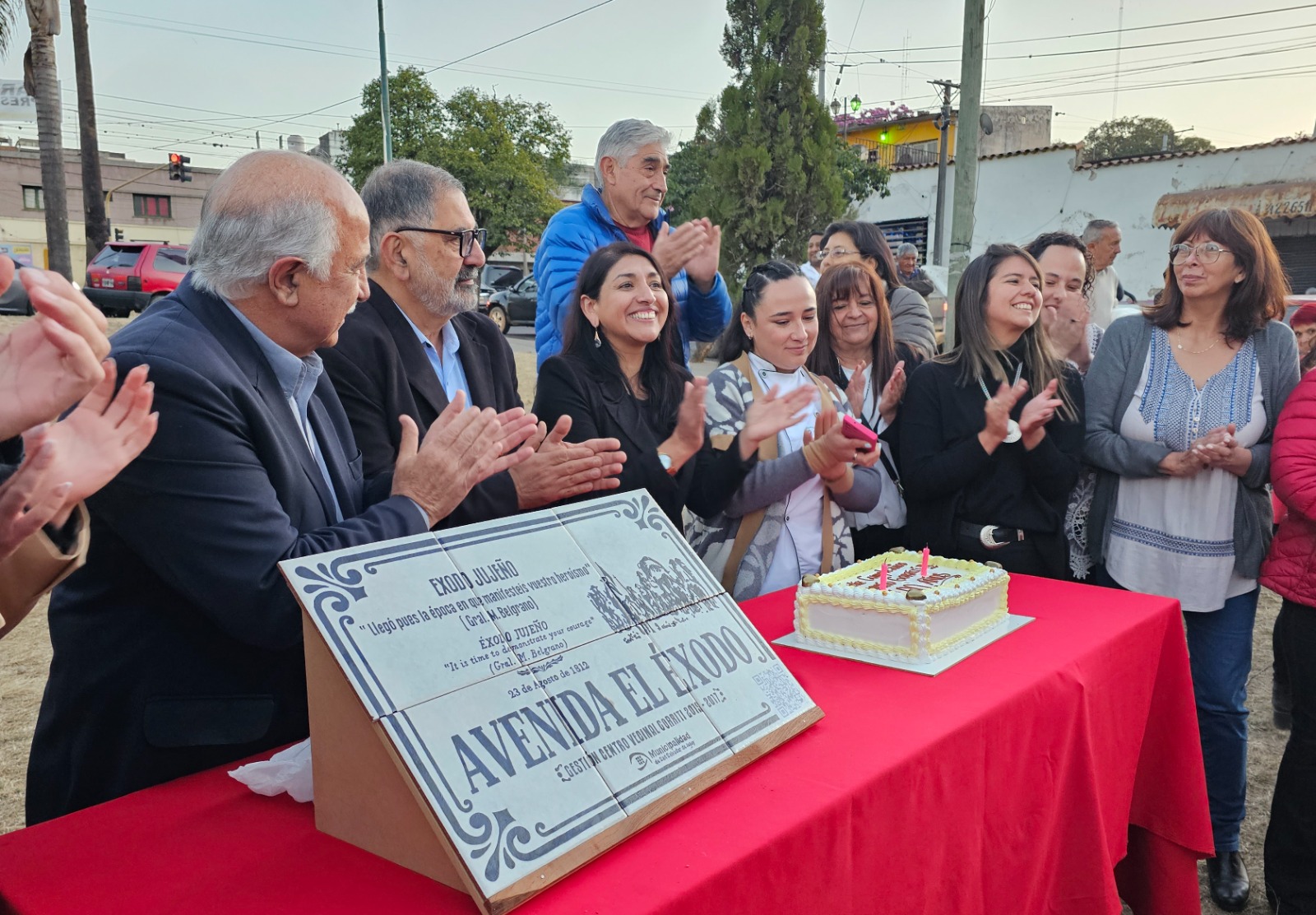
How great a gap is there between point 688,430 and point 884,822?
1394mm

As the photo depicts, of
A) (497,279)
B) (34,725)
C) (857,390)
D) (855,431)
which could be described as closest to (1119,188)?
(497,279)

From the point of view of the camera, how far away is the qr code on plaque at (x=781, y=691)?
1.62 m

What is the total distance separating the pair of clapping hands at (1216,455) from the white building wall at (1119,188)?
16366 millimetres

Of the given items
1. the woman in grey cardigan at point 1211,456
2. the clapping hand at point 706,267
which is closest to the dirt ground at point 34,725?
the woman in grey cardigan at point 1211,456

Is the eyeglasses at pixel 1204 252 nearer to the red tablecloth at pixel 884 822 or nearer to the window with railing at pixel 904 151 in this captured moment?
the red tablecloth at pixel 884 822

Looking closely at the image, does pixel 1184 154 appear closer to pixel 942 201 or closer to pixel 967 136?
pixel 942 201

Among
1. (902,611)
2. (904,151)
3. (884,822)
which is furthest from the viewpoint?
(904,151)

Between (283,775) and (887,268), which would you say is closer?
(283,775)

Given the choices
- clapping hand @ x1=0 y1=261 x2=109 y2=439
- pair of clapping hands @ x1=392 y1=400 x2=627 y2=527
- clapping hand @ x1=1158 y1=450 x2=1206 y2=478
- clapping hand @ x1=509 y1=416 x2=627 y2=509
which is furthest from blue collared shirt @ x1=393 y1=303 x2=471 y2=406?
clapping hand @ x1=1158 y1=450 x2=1206 y2=478

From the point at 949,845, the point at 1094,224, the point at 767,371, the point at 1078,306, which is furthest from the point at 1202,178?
the point at 949,845

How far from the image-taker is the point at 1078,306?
3.97 meters

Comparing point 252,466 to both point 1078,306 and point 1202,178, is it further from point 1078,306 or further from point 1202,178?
point 1202,178

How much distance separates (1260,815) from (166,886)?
139 inches

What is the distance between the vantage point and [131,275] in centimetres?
1766
